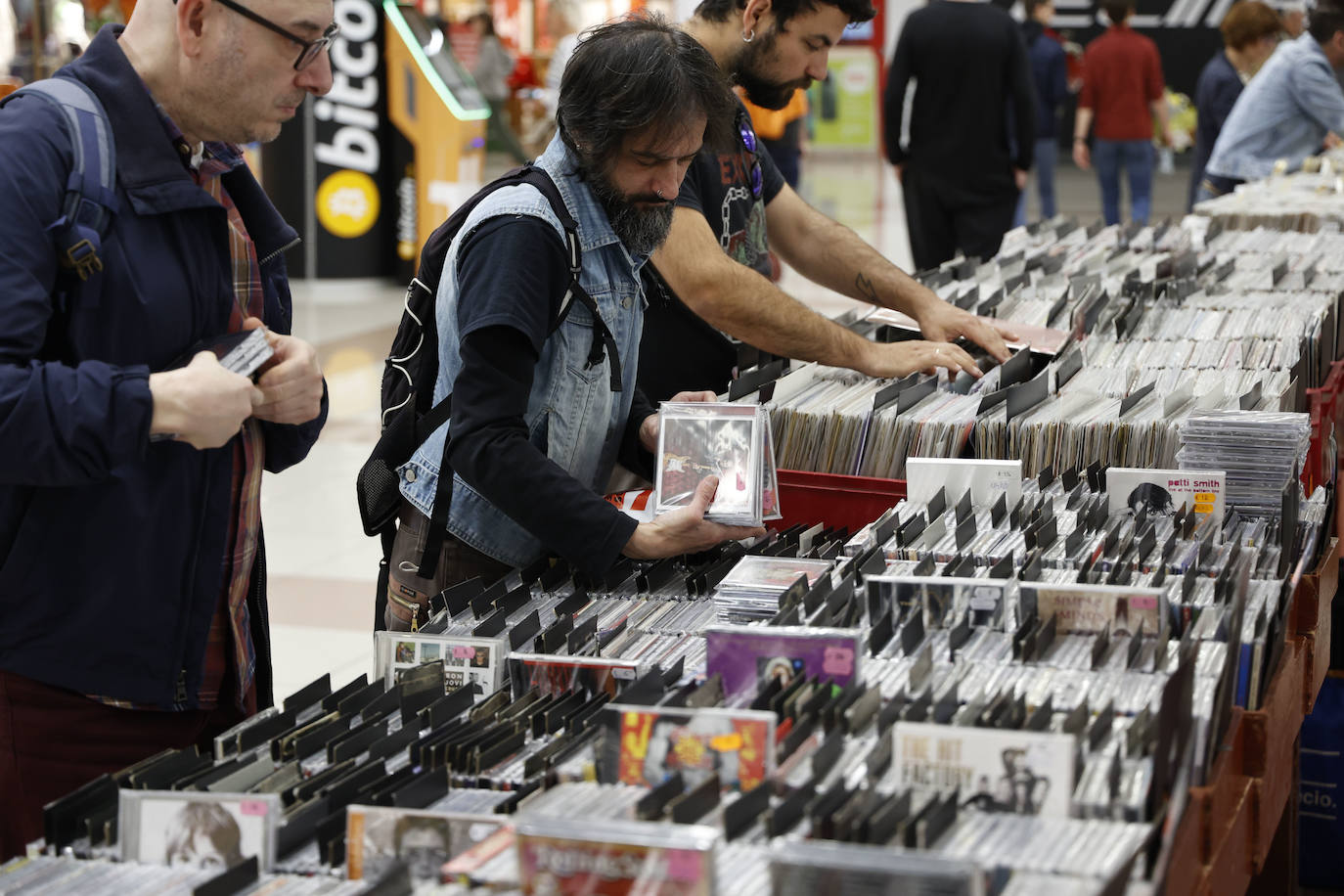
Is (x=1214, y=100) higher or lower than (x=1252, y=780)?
higher

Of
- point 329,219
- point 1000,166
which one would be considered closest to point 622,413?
point 1000,166

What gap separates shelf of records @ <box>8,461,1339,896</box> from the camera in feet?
4.81

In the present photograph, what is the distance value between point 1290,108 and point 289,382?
6932 mm

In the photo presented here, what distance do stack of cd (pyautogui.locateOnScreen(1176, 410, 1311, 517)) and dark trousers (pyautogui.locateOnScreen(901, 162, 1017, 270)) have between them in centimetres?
480

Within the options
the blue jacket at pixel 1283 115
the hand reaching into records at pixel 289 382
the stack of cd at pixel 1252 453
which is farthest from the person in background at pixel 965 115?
the hand reaching into records at pixel 289 382

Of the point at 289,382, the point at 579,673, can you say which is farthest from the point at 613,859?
the point at 289,382

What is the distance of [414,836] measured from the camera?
1.52 m

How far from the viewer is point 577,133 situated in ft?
8.00

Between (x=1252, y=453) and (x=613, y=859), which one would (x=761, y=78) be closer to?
(x=1252, y=453)

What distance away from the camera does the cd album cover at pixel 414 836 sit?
1516 millimetres

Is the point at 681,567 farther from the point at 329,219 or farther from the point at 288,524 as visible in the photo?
the point at 329,219

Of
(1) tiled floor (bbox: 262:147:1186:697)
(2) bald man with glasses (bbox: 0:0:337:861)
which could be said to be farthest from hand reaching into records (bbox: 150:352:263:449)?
(1) tiled floor (bbox: 262:147:1186:697)

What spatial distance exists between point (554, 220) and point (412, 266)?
30.2 feet

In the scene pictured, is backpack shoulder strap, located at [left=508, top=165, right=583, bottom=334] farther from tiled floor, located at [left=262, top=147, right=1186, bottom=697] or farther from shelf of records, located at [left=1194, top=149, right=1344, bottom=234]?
shelf of records, located at [left=1194, top=149, right=1344, bottom=234]
